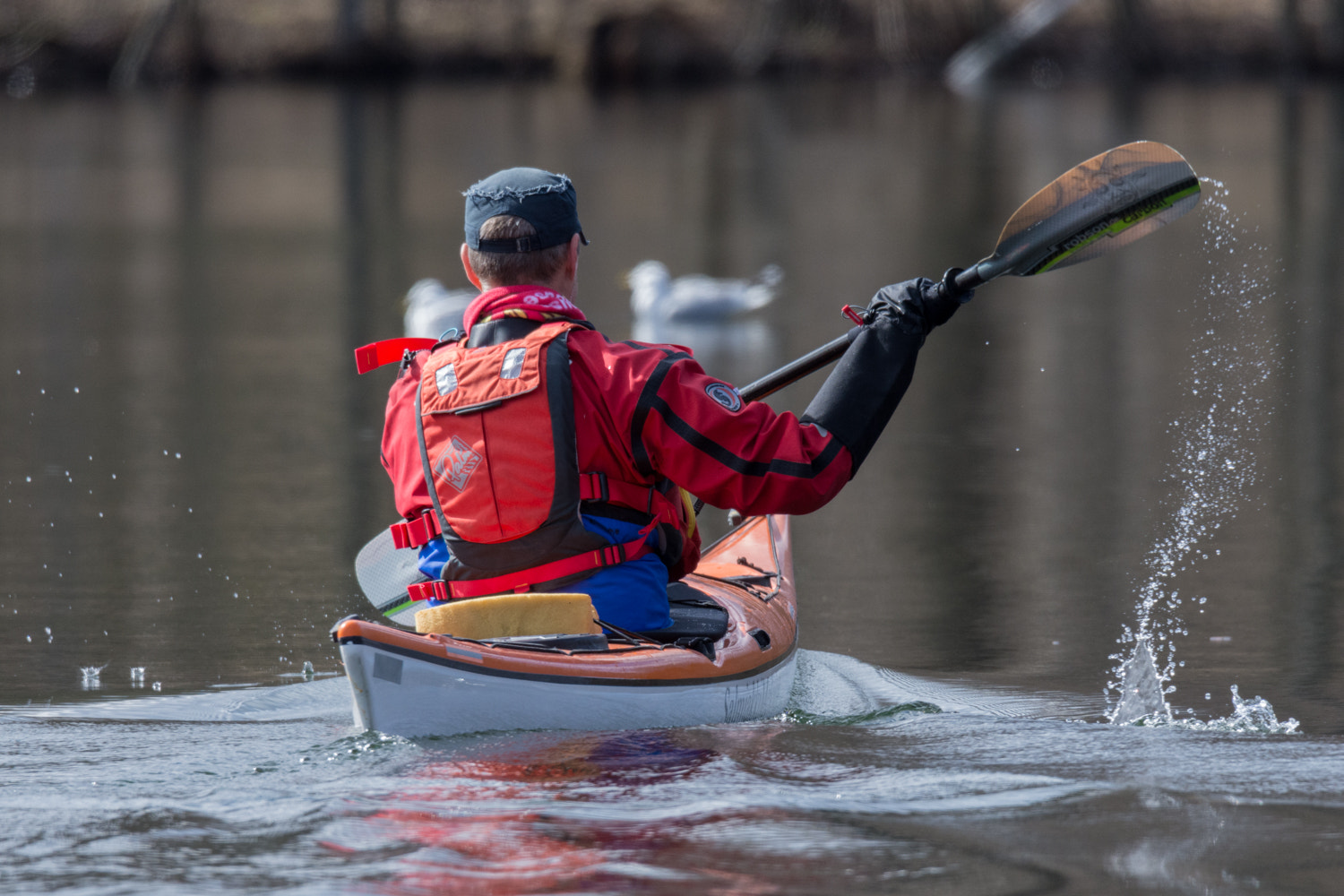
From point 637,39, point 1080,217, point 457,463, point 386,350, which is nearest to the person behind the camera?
point 457,463

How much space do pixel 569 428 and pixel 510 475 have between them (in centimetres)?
18

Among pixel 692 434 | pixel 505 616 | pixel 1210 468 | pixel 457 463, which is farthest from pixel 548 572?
pixel 1210 468

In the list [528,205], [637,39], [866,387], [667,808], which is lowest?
[667,808]

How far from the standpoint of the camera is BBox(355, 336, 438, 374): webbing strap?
4.52m

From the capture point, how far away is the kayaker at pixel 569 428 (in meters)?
4.07

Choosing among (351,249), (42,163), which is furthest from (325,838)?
(42,163)

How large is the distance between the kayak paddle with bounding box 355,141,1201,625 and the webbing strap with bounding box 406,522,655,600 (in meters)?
0.52

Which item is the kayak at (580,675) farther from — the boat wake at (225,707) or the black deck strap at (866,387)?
the boat wake at (225,707)

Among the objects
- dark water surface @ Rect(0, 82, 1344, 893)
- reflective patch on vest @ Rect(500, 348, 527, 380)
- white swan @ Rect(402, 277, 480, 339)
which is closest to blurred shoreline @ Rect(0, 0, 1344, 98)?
dark water surface @ Rect(0, 82, 1344, 893)

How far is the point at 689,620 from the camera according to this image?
4547 millimetres

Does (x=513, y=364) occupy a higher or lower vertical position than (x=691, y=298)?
lower

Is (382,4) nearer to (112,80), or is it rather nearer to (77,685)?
(112,80)

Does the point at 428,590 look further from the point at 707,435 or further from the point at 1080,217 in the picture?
the point at 1080,217

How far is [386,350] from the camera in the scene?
4574 mm
